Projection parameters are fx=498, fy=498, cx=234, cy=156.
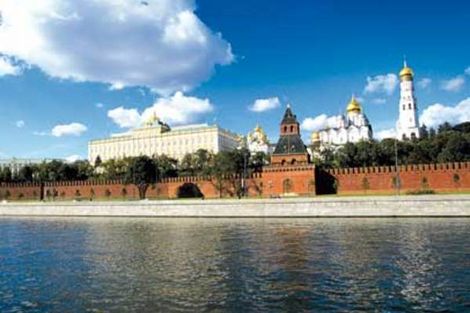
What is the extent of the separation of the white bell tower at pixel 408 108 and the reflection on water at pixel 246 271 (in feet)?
291

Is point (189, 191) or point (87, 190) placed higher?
point (87, 190)

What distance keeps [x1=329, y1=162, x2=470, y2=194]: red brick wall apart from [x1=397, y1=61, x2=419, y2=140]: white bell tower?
194 feet

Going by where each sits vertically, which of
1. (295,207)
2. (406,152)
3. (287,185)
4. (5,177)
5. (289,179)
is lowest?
(295,207)

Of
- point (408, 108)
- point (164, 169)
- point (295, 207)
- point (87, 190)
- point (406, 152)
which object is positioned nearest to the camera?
point (295, 207)

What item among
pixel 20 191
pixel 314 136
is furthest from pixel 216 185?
pixel 314 136

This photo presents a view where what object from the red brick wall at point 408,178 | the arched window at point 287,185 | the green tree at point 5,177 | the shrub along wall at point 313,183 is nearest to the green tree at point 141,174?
the shrub along wall at point 313,183

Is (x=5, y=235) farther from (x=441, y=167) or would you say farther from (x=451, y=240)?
(x=441, y=167)

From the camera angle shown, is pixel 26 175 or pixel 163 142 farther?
pixel 163 142

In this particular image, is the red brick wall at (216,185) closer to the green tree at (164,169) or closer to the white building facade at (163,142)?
the green tree at (164,169)

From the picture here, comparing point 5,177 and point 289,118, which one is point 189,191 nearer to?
point 289,118

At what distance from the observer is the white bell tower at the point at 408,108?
378ft

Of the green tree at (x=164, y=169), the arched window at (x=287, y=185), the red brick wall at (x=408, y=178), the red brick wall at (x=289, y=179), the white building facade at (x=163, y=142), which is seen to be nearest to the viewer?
the red brick wall at (x=408, y=178)

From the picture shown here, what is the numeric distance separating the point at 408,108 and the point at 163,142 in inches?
2614

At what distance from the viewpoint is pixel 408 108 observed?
11644 cm
